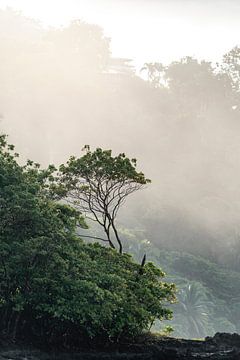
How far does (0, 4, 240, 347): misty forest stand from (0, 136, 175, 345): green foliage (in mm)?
57

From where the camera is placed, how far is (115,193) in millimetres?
79938

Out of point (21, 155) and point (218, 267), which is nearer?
point (218, 267)

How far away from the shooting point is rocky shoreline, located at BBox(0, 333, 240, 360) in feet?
64.2

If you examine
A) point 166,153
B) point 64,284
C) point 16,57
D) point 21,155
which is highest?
point 16,57

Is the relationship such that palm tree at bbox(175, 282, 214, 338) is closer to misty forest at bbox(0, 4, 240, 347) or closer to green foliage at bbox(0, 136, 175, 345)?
misty forest at bbox(0, 4, 240, 347)

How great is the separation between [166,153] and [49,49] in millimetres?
29018

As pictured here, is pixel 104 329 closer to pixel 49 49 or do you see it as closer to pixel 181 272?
pixel 181 272

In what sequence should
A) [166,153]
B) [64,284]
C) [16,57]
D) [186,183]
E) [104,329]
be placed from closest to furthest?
[64,284], [104,329], [186,183], [166,153], [16,57]

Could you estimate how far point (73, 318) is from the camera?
1992 centimetres

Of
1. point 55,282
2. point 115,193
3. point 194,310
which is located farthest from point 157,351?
point 115,193

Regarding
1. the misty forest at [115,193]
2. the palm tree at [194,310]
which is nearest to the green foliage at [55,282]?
the misty forest at [115,193]

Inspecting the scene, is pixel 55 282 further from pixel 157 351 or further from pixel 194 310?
pixel 194 310

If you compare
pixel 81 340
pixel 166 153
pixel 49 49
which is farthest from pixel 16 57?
pixel 81 340

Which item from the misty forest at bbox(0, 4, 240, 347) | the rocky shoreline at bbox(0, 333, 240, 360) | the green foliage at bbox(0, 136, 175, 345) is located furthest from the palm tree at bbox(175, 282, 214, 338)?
the green foliage at bbox(0, 136, 175, 345)
